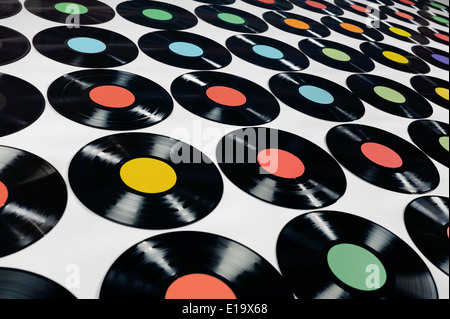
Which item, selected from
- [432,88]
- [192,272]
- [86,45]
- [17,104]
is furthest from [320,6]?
[192,272]

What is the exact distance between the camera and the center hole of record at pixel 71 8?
49.5 inches

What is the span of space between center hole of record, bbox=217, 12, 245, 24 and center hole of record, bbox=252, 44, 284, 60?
23 cm

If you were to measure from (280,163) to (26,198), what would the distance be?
0.49 metres

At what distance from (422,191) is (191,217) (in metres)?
0.57

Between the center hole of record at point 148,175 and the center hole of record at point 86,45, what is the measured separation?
0.50 meters

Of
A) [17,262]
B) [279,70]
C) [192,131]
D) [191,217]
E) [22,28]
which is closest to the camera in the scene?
[17,262]

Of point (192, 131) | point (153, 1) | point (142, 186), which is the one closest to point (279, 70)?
point (192, 131)

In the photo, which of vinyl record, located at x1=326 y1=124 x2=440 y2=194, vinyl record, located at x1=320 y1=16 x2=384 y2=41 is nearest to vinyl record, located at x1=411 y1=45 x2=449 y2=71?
vinyl record, located at x1=320 y1=16 x2=384 y2=41

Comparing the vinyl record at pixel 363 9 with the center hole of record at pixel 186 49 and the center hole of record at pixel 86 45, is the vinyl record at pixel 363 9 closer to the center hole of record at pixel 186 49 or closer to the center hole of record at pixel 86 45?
the center hole of record at pixel 186 49

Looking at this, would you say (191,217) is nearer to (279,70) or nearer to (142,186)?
(142,186)

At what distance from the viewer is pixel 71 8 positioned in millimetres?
1281

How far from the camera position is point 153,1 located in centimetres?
153

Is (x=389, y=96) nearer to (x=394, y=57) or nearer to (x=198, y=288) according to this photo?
(x=394, y=57)

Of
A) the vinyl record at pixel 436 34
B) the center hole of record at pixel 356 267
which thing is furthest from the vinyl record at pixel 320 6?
the center hole of record at pixel 356 267
